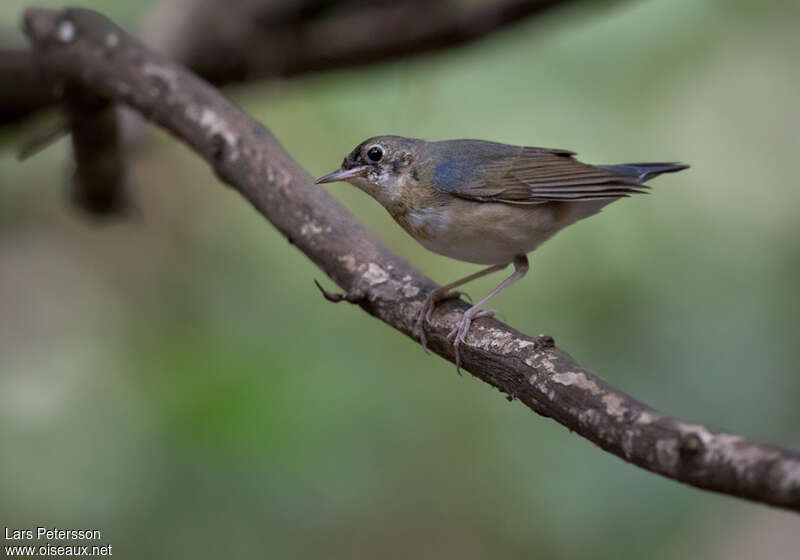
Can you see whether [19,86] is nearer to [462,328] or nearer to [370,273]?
[370,273]

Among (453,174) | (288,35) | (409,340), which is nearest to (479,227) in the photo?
(453,174)

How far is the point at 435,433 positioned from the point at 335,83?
9.78 feet

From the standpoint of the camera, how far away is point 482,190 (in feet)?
11.5

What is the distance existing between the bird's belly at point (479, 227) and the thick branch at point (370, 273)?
7.0 inches

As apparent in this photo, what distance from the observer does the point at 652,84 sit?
673 centimetres

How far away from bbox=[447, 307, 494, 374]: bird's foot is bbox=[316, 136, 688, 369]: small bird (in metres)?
0.20

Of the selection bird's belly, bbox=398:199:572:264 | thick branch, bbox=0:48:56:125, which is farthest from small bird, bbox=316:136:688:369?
thick branch, bbox=0:48:56:125

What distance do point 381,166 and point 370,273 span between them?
57cm

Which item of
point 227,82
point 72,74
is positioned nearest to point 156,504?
point 72,74

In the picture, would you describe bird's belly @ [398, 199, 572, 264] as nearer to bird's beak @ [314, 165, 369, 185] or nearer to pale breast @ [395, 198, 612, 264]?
pale breast @ [395, 198, 612, 264]

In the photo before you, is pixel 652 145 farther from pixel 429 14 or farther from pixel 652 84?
pixel 429 14

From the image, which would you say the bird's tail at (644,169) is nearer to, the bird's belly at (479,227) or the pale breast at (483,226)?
the pale breast at (483,226)

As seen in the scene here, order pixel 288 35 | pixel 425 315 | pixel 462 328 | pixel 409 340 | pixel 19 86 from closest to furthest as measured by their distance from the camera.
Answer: pixel 462 328 < pixel 425 315 < pixel 19 86 < pixel 288 35 < pixel 409 340

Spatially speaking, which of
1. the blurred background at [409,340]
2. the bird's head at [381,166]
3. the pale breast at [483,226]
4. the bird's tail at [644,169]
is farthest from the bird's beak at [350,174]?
the blurred background at [409,340]
